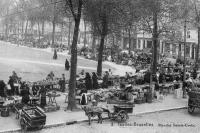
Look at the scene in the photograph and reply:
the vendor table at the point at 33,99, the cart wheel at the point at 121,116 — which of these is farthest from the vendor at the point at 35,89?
the cart wheel at the point at 121,116

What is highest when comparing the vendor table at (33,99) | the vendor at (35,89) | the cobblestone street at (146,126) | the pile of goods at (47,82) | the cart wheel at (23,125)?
the pile of goods at (47,82)

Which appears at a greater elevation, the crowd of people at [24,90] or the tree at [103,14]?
the tree at [103,14]

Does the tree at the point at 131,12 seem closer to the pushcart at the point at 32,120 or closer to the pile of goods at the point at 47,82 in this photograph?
the pile of goods at the point at 47,82

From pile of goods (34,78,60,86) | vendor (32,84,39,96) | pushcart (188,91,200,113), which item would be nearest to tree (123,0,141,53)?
pile of goods (34,78,60,86)

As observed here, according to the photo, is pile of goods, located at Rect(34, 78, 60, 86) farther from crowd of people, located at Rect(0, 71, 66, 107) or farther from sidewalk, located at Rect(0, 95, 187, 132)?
sidewalk, located at Rect(0, 95, 187, 132)

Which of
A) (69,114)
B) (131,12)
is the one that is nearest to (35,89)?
(69,114)

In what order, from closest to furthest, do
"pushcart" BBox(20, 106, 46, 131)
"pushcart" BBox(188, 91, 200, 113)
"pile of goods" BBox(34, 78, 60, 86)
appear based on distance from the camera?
"pushcart" BBox(20, 106, 46, 131), "pushcart" BBox(188, 91, 200, 113), "pile of goods" BBox(34, 78, 60, 86)

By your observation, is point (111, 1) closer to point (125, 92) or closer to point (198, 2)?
point (125, 92)

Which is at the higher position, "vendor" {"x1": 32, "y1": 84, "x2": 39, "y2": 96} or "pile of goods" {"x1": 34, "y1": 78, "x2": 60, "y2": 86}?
"pile of goods" {"x1": 34, "y1": 78, "x2": 60, "y2": 86}
